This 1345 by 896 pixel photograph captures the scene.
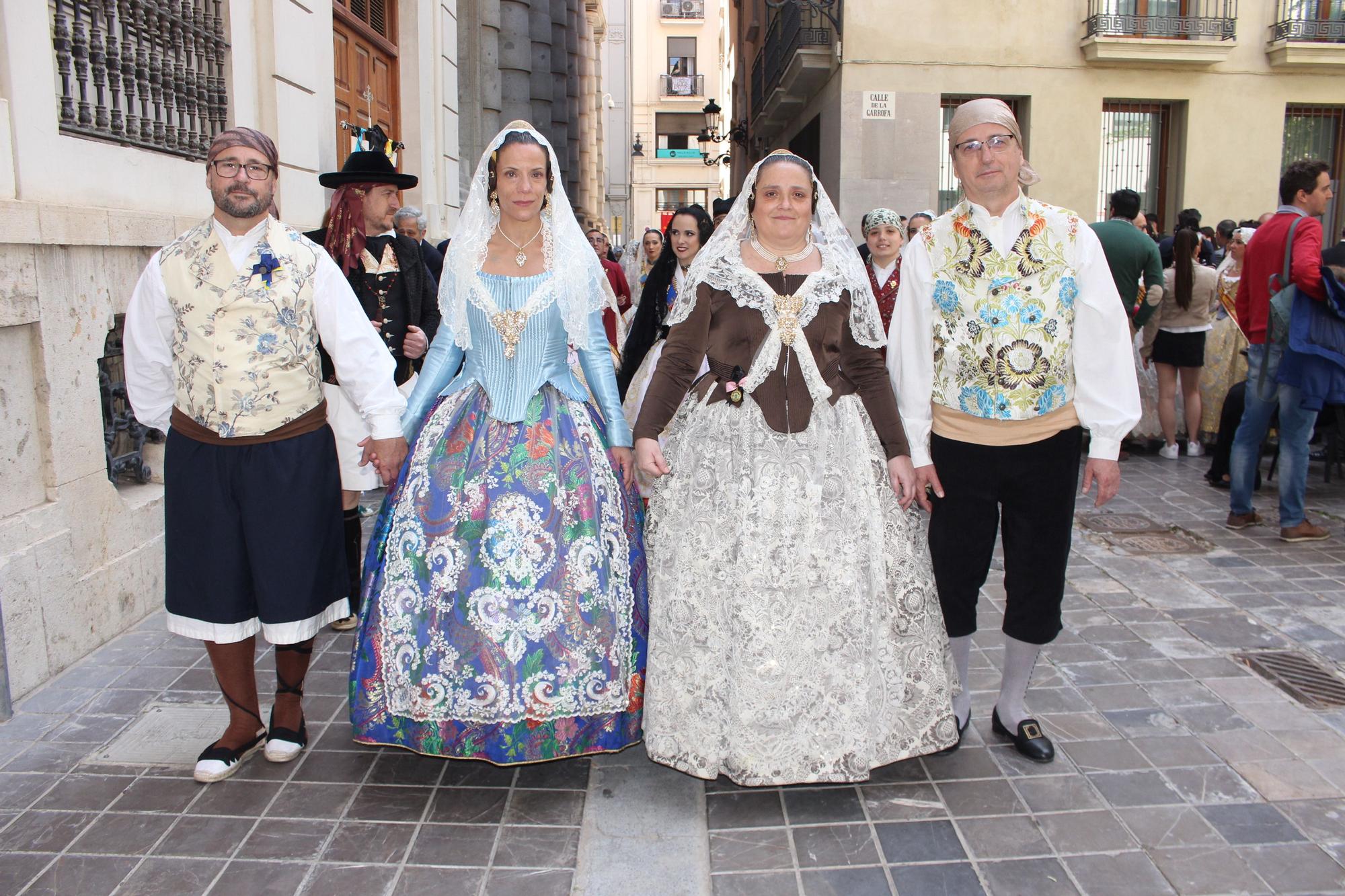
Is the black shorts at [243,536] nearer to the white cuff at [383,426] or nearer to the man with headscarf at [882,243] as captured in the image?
the white cuff at [383,426]

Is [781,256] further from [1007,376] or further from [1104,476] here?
[1104,476]

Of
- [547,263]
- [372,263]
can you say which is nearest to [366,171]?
[372,263]

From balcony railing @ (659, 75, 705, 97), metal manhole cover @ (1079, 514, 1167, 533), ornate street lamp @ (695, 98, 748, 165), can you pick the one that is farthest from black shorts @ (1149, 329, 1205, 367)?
balcony railing @ (659, 75, 705, 97)

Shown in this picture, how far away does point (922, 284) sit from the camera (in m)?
3.49

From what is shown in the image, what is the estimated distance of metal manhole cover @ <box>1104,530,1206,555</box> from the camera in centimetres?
621

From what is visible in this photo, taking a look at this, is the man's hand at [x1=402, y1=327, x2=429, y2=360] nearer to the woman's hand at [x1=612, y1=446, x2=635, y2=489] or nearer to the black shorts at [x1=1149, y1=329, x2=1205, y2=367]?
the woman's hand at [x1=612, y1=446, x2=635, y2=489]

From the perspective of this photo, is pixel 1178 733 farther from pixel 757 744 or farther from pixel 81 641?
pixel 81 641

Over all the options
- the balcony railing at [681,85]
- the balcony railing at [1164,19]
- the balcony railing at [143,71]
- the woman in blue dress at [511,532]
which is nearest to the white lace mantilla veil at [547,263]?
the woman in blue dress at [511,532]

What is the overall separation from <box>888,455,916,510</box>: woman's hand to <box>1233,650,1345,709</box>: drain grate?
196cm

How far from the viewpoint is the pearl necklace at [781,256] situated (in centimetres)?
355

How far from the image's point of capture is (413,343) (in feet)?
16.6

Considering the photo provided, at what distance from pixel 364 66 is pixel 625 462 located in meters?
6.68

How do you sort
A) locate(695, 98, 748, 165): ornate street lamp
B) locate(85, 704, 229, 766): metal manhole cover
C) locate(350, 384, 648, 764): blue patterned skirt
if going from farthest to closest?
locate(695, 98, 748, 165): ornate street lamp, locate(85, 704, 229, 766): metal manhole cover, locate(350, 384, 648, 764): blue patterned skirt

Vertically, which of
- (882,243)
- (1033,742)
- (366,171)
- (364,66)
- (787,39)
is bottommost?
(1033,742)
